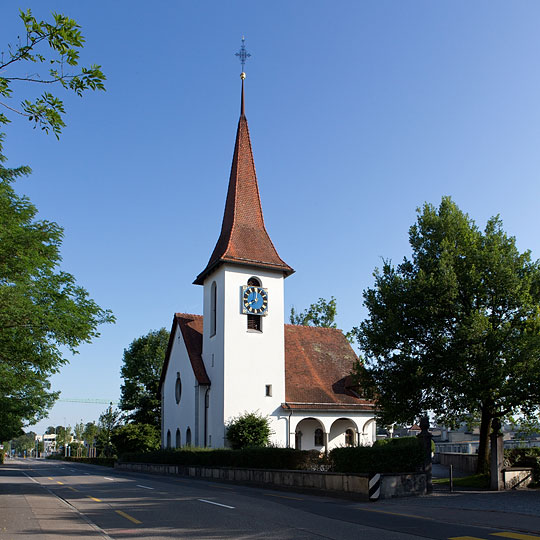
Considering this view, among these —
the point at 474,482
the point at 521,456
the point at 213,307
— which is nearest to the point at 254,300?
the point at 213,307

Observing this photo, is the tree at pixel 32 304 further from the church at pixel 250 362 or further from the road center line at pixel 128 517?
the church at pixel 250 362

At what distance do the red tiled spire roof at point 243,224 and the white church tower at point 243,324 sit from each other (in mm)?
69

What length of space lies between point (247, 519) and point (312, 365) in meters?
28.7

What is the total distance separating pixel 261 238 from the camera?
3872 centimetres

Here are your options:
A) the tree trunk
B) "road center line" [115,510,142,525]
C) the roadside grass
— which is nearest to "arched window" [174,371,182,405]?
the roadside grass

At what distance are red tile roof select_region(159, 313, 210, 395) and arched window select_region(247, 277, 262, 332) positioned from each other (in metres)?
4.49

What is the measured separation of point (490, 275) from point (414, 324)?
11.4 feet

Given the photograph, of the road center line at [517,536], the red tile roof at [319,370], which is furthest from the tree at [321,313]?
the road center line at [517,536]

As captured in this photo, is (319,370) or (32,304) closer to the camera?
(32,304)

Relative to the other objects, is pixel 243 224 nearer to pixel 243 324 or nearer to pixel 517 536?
pixel 243 324

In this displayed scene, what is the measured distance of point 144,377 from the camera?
55.8 metres

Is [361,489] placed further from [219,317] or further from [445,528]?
[219,317]

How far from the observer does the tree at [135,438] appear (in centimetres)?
5088

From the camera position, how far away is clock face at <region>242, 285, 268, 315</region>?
3609 centimetres
